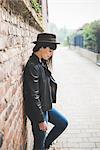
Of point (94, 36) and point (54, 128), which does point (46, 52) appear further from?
point (94, 36)

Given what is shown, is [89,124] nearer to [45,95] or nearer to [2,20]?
[45,95]

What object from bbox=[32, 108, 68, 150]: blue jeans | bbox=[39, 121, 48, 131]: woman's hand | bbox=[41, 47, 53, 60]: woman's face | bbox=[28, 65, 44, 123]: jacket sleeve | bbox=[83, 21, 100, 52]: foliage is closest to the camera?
bbox=[28, 65, 44, 123]: jacket sleeve

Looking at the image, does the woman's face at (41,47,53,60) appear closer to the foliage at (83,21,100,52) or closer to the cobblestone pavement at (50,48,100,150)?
the cobblestone pavement at (50,48,100,150)

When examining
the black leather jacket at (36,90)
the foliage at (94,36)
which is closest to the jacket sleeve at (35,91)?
the black leather jacket at (36,90)

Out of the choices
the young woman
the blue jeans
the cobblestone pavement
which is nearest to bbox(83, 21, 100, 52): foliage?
the cobblestone pavement

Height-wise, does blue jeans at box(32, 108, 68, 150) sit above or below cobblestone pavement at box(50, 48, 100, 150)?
above

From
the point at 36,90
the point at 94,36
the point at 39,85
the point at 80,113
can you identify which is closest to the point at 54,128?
the point at 39,85

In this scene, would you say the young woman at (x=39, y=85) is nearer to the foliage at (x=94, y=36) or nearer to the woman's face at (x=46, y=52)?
the woman's face at (x=46, y=52)

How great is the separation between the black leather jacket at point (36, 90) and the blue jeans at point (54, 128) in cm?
22

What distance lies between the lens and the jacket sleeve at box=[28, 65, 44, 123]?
348 centimetres

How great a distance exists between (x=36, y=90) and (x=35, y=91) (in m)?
0.03

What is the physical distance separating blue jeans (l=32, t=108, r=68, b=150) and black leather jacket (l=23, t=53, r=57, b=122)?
22 centimetres

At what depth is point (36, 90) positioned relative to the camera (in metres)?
3.51

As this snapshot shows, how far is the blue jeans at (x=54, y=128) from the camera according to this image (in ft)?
12.8
